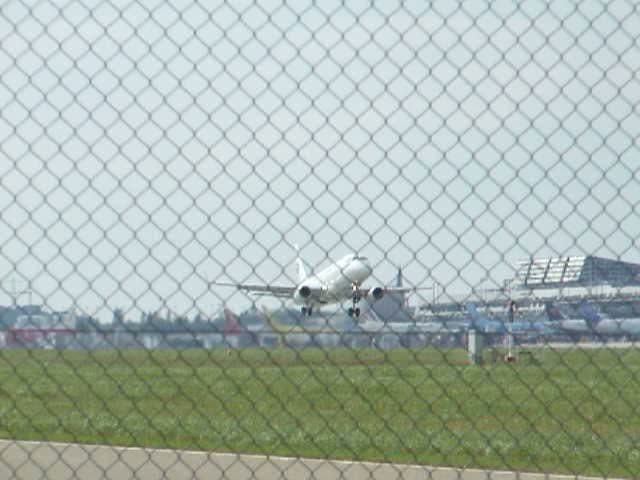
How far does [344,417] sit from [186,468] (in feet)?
18.7

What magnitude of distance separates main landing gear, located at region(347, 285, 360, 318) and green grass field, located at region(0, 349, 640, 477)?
104 centimetres

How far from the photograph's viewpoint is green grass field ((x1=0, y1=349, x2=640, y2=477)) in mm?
9523

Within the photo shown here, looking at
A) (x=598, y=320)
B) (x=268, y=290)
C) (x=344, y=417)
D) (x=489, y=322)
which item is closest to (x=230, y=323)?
(x=268, y=290)

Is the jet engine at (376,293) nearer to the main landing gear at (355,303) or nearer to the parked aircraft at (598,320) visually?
the main landing gear at (355,303)

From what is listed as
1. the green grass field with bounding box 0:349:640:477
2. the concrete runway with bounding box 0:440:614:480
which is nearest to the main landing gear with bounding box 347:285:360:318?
the green grass field with bounding box 0:349:640:477

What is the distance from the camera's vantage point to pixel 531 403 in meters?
15.9

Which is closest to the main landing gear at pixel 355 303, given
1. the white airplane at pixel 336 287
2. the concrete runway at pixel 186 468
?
the white airplane at pixel 336 287

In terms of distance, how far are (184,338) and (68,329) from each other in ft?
2.06

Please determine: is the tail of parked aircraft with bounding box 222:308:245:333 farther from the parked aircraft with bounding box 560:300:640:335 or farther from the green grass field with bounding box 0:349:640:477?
the parked aircraft with bounding box 560:300:640:335

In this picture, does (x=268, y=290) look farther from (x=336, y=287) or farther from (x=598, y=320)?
(x=598, y=320)

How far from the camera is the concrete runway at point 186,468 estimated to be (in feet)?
26.2

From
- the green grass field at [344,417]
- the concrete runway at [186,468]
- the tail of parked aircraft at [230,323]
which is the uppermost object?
the tail of parked aircraft at [230,323]

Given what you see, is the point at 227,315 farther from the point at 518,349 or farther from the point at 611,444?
the point at 518,349

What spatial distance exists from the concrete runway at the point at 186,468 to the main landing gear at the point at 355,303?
8.29ft
